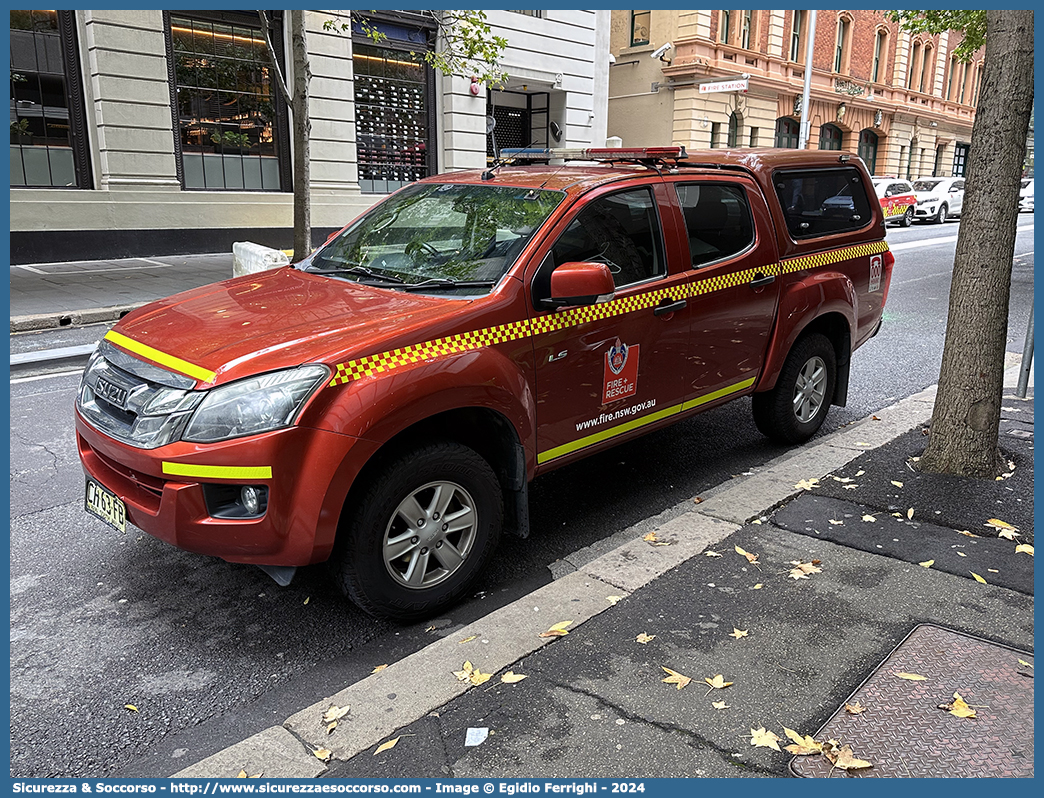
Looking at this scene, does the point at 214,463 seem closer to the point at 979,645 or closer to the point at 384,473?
the point at 384,473

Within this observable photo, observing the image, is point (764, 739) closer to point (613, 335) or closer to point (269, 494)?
point (269, 494)

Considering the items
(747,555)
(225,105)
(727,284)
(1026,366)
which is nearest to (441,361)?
(747,555)

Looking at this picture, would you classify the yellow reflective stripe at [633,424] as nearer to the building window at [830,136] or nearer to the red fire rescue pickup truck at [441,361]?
the red fire rescue pickup truck at [441,361]

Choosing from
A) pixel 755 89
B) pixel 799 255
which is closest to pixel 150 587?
pixel 799 255

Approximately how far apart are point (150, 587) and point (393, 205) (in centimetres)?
247

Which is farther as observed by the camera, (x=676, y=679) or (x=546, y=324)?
(x=546, y=324)

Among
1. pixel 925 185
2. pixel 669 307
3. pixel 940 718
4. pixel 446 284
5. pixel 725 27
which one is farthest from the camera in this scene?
pixel 725 27

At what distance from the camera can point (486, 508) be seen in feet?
12.5

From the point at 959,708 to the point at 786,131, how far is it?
131ft

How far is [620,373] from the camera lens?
4434 mm

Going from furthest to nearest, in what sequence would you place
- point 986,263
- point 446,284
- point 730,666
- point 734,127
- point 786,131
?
point 786,131 < point 734,127 < point 986,263 < point 446,284 < point 730,666

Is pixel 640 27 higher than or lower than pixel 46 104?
higher

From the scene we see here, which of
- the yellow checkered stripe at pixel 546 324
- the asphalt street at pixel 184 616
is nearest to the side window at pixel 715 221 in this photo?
the yellow checkered stripe at pixel 546 324

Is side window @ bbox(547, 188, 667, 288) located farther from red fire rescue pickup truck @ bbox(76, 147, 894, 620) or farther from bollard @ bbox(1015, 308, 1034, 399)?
bollard @ bbox(1015, 308, 1034, 399)
